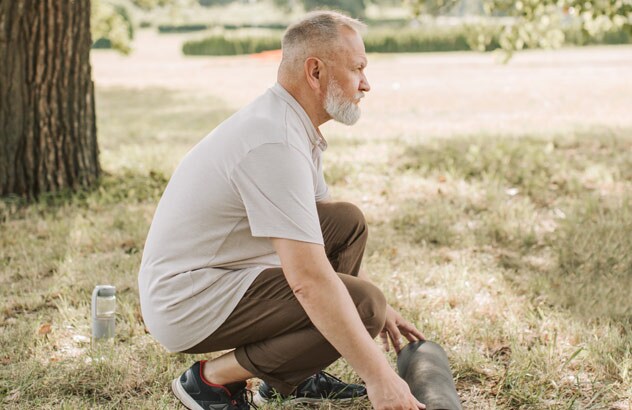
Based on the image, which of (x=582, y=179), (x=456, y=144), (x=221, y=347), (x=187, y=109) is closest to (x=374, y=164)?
(x=456, y=144)

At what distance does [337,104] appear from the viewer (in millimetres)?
2807

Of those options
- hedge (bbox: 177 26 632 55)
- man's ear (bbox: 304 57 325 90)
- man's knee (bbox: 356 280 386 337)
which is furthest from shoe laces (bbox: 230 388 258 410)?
hedge (bbox: 177 26 632 55)

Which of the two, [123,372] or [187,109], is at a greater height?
[123,372]

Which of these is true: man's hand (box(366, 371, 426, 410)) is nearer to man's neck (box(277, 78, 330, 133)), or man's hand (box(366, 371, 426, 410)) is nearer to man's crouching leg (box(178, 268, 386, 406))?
man's crouching leg (box(178, 268, 386, 406))

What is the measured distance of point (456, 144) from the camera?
8406mm

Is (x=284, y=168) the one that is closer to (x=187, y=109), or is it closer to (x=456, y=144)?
(x=456, y=144)

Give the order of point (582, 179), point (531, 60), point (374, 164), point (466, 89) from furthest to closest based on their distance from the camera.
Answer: point (531, 60), point (466, 89), point (374, 164), point (582, 179)

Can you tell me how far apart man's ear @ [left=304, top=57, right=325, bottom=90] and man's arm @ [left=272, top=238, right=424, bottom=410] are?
1.98ft

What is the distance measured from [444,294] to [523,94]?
40.3ft

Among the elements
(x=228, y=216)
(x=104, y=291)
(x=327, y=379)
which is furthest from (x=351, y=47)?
(x=104, y=291)

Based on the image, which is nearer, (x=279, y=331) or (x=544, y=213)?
(x=279, y=331)

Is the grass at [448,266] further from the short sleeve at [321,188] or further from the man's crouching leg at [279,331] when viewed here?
the short sleeve at [321,188]

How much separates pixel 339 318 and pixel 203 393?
77 centimetres

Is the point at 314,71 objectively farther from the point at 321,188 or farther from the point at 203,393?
the point at 203,393
